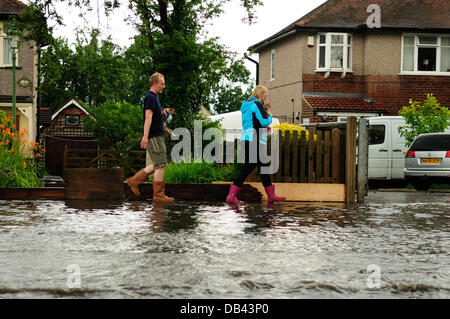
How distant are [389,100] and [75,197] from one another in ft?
79.7

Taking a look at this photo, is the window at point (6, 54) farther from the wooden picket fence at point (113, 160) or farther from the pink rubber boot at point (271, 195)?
the pink rubber boot at point (271, 195)

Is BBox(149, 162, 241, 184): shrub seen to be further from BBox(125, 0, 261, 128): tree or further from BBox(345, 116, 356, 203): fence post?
BBox(125, 0, 261, 128): tree

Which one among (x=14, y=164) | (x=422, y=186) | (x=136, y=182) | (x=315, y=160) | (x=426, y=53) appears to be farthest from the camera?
(x=426, y=53)

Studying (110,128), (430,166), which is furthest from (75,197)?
(110,128)

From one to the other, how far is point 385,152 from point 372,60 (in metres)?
12.2

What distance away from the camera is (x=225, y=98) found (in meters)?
103

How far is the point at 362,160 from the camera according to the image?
13.2 metres

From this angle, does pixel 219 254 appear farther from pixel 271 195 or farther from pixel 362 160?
pixel 362 160

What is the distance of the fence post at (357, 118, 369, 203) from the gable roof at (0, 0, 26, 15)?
24.2 meters

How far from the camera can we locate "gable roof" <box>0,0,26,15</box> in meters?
33.6

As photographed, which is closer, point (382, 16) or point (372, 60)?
point (372, 60)

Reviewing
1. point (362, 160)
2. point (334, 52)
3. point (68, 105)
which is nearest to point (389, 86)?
point (334, 52)

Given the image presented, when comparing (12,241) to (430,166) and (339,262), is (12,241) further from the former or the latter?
(430,166)

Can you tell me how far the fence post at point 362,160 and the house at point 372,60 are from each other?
19.9m
